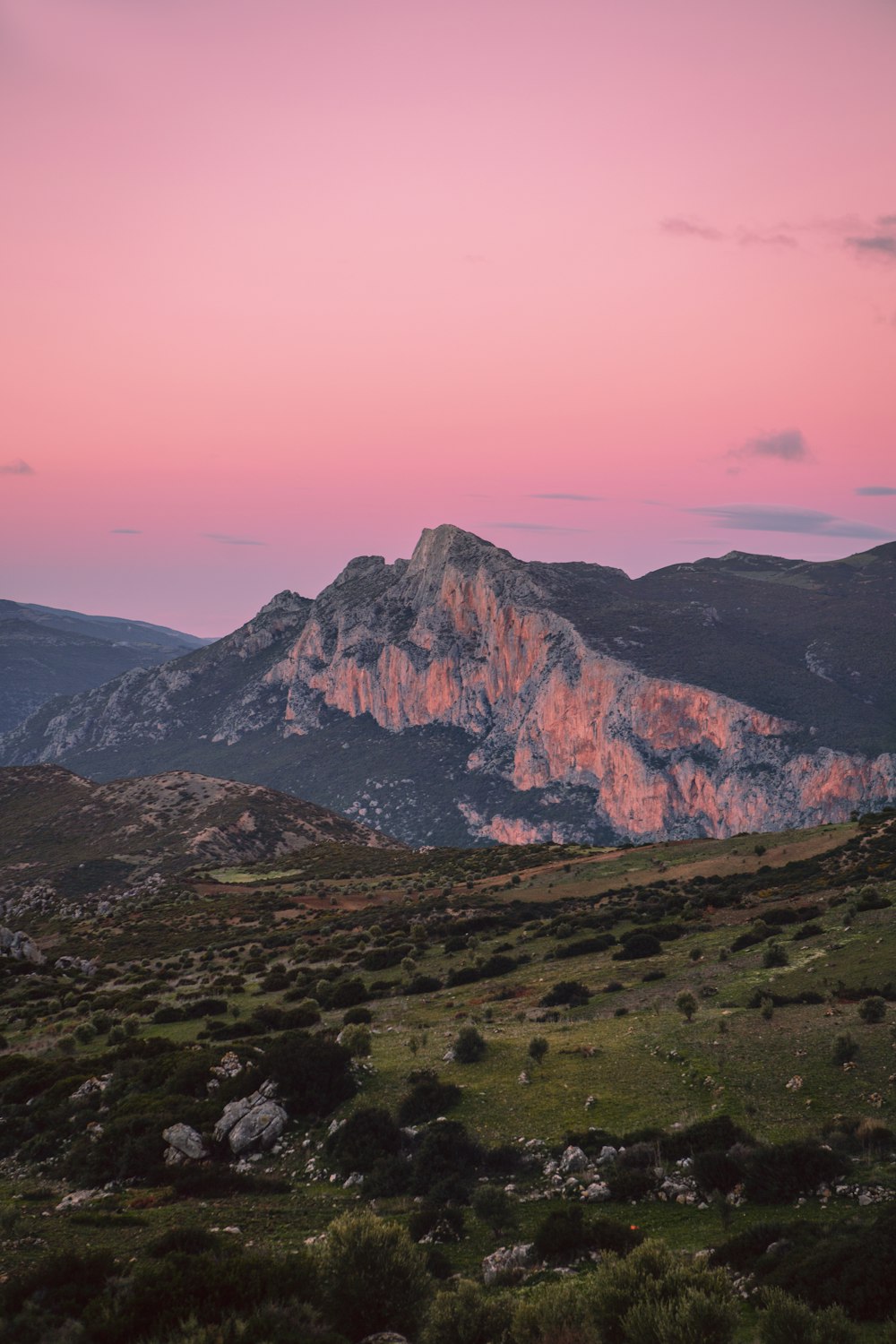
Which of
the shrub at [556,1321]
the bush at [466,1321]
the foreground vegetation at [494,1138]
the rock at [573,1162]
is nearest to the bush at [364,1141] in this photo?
the foreground vegetation at [494,1138]

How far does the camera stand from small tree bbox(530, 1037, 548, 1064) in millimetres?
23625

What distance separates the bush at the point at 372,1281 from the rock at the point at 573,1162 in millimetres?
5688

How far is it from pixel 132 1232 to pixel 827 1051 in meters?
17.5

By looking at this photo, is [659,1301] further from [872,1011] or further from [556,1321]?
[872,1011]

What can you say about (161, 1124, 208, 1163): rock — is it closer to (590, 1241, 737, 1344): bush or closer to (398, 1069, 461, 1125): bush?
(398, 1069, 461, 1125): bush

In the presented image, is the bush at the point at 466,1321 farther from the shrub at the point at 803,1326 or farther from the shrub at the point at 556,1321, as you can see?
the shrub at the point at 803,1326

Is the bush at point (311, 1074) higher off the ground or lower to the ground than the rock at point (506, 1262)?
lower

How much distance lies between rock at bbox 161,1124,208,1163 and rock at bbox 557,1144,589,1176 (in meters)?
10.4

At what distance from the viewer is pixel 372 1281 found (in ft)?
42.5

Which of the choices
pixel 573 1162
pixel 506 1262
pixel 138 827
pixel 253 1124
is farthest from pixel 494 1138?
pixel 138 827

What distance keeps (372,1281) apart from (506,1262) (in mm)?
3291

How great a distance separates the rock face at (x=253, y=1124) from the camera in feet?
73.3

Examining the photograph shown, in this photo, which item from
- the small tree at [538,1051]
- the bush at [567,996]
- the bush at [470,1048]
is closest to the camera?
the small tree at [538,1051]

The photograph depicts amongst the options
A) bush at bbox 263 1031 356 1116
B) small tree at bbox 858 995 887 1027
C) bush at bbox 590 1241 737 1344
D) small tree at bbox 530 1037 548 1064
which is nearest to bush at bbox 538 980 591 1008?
small tree at bbox 530 1037 548 1064
